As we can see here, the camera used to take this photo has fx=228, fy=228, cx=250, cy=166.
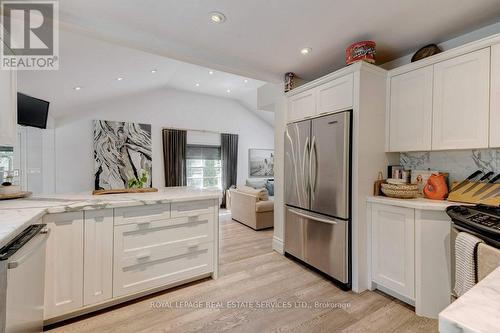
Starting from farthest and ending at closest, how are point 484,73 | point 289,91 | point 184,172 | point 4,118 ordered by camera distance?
point 184,172, point 289,91, point 484,73, point 4,118

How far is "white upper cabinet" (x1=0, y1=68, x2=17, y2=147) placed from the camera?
1.61m

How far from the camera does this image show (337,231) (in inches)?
91.2

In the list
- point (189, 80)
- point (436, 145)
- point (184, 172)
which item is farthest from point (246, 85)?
point (436, 145)

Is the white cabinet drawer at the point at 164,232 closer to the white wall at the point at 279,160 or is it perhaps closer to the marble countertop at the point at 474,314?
the white wall at the point at 279,160

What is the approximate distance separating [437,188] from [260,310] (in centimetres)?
197

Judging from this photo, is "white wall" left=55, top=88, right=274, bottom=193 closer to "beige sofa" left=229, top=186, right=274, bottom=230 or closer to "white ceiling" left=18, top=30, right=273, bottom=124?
"white ceiling" left=18, top=30, right=273, bottom=124

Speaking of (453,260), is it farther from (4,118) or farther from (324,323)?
(4,118)

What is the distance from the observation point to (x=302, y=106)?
285cm

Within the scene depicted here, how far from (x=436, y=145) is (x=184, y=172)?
16.9ft

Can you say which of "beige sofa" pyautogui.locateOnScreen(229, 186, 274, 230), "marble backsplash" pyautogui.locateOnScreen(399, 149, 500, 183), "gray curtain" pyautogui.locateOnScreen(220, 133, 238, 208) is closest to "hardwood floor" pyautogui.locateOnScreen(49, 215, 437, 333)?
"marble backsplash" pyautogui.locateOnScreen(399, 149, 500, 183)

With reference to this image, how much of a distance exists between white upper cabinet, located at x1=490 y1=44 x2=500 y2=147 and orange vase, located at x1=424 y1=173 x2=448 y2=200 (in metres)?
0.48

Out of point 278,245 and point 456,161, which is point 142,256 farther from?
point 456,161

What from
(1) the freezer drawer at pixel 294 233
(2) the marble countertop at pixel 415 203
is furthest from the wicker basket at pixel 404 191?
(1) the freezer drawer at pixel 294 233

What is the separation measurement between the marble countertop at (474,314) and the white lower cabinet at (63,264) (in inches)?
84.5
